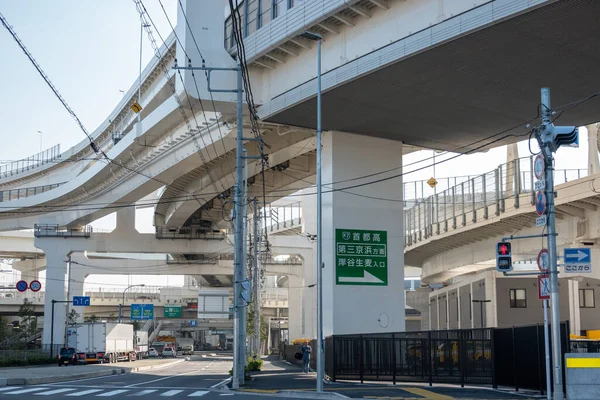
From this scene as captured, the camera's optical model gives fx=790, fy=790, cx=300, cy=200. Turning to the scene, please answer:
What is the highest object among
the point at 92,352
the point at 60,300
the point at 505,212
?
the point at 505,212

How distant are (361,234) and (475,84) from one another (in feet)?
32.3

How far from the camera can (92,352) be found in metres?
63.9

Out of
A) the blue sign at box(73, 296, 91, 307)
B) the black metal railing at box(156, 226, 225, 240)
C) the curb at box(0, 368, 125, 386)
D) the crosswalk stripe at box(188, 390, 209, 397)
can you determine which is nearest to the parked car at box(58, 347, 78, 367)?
the blue sign at box(73, 296, 91, 307)

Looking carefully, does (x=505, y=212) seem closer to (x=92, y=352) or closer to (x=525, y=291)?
(x=525, y=291)

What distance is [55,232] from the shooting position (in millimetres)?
61219

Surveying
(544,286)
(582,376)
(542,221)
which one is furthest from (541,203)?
(582,376)

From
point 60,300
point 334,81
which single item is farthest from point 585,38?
point 60,300

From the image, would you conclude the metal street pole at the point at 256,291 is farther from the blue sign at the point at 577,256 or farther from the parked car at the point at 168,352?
the parked car at the point at 168,352

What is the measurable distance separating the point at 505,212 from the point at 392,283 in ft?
38.3

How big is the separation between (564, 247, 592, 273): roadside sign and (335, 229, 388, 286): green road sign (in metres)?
15.8

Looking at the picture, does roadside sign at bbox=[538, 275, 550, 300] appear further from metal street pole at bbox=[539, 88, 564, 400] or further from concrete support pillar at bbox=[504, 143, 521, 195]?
concrete support pillar at bbox=[504, 143, 521, 195]

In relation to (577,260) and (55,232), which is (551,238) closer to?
(577,260)

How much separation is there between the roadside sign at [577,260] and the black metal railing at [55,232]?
158 ft

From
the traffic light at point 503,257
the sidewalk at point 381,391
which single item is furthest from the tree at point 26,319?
the traffic light at point 503,257
